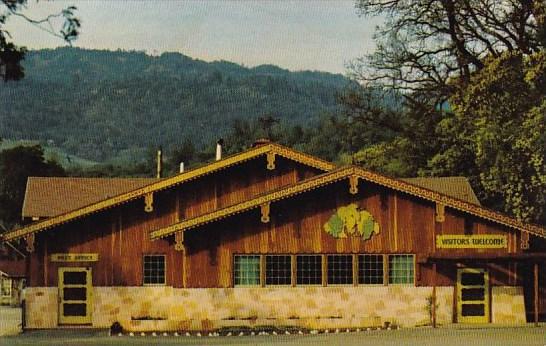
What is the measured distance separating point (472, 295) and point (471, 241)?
70.5 inches

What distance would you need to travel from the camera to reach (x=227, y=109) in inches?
7333

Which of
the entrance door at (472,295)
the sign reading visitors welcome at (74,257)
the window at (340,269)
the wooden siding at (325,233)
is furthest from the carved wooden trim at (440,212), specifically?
the sign reading visitors welcome at (74,257)

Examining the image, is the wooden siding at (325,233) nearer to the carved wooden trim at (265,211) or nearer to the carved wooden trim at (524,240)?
the carved wooden trim at (524,240)

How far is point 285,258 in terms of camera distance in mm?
33406

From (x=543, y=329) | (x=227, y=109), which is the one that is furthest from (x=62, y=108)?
(x=543, y=329)

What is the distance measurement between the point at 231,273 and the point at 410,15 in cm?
2265

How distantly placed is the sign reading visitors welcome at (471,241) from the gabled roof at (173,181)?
13.6 feet

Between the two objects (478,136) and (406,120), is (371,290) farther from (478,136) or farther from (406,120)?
(406,120)

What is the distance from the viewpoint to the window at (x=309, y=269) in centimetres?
3344

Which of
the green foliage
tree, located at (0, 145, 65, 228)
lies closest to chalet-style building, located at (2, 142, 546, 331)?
the green foliage

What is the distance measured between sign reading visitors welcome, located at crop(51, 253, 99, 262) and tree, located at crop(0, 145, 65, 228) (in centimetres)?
3376

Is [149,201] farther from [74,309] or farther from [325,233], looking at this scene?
[325,233]

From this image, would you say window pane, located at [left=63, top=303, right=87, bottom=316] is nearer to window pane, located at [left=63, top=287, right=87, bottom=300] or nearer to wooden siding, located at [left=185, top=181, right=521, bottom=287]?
window pane, located at [left=63, top=287, right=87, bottom=300]

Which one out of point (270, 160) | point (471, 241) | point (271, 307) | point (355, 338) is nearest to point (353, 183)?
point (270, 160)
